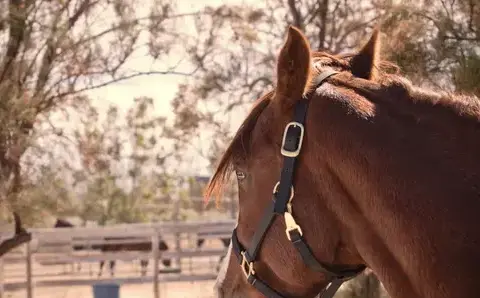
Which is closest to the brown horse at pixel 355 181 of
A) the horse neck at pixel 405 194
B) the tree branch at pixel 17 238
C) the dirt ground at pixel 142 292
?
the horse neck at pixel 405 194

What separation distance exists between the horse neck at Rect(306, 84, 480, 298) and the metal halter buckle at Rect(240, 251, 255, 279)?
0.34m

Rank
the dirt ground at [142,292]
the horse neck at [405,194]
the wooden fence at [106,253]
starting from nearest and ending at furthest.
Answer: the horse neck at [405,194]
the wooden fence at [106,253]
the dirt ground at [142,292]

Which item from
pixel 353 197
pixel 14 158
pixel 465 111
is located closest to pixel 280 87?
pixel 353 197

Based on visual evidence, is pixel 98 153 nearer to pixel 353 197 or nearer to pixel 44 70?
pixel 44 70

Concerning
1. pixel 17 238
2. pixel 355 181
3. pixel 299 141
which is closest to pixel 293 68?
pixel 299 141

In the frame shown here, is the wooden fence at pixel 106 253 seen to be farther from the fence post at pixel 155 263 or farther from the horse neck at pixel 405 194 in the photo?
the horse neck at pixel 405 194

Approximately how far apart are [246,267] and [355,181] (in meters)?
0.46

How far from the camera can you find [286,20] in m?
10.2

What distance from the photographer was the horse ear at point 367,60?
1.98 metres

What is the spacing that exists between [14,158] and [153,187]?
1900 cm

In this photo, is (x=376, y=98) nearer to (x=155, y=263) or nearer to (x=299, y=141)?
(x=299, y=141)

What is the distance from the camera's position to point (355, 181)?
172 centimetres

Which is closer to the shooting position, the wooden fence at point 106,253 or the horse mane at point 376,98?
the horse mane at point 376,98

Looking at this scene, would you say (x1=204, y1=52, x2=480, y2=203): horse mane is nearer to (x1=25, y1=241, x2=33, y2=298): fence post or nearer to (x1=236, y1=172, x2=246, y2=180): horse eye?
(x1=236, y1=172, x2=246, y2=180): horse eye
